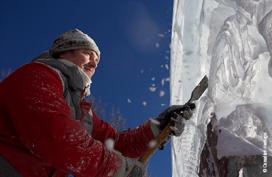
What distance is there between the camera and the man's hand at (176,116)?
2.92 m

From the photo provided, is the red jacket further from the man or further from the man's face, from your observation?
the man's face

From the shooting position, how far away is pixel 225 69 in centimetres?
266

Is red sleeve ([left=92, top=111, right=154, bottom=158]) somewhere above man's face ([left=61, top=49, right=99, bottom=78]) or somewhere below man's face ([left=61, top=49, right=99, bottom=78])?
below

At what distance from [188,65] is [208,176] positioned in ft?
2.58

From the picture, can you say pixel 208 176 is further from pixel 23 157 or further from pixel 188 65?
pixel 23 157

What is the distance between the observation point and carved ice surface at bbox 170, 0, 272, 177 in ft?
7.74

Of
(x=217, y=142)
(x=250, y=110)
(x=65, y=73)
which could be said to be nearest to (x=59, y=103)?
(x=65, y=73)

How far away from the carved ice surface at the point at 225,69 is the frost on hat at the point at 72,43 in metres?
0.66

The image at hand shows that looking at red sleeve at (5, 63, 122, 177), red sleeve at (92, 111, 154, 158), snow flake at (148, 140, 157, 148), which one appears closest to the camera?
red sleeve at (5, 63, 122, 177)

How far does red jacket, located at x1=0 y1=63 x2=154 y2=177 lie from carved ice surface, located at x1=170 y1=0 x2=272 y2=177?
769 mm

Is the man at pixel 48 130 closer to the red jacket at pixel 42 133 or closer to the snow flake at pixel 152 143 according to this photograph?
the red jacket at pixel 42 133

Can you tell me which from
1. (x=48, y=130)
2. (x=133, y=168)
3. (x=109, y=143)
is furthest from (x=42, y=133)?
(x=109, y=143)

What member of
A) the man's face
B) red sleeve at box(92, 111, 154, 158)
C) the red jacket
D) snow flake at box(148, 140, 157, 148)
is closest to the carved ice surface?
snow flake at box(148, 140, 157, 148)

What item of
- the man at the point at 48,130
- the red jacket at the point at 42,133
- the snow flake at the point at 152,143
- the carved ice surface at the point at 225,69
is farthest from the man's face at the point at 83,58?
the snow flake at the point at 152,143
